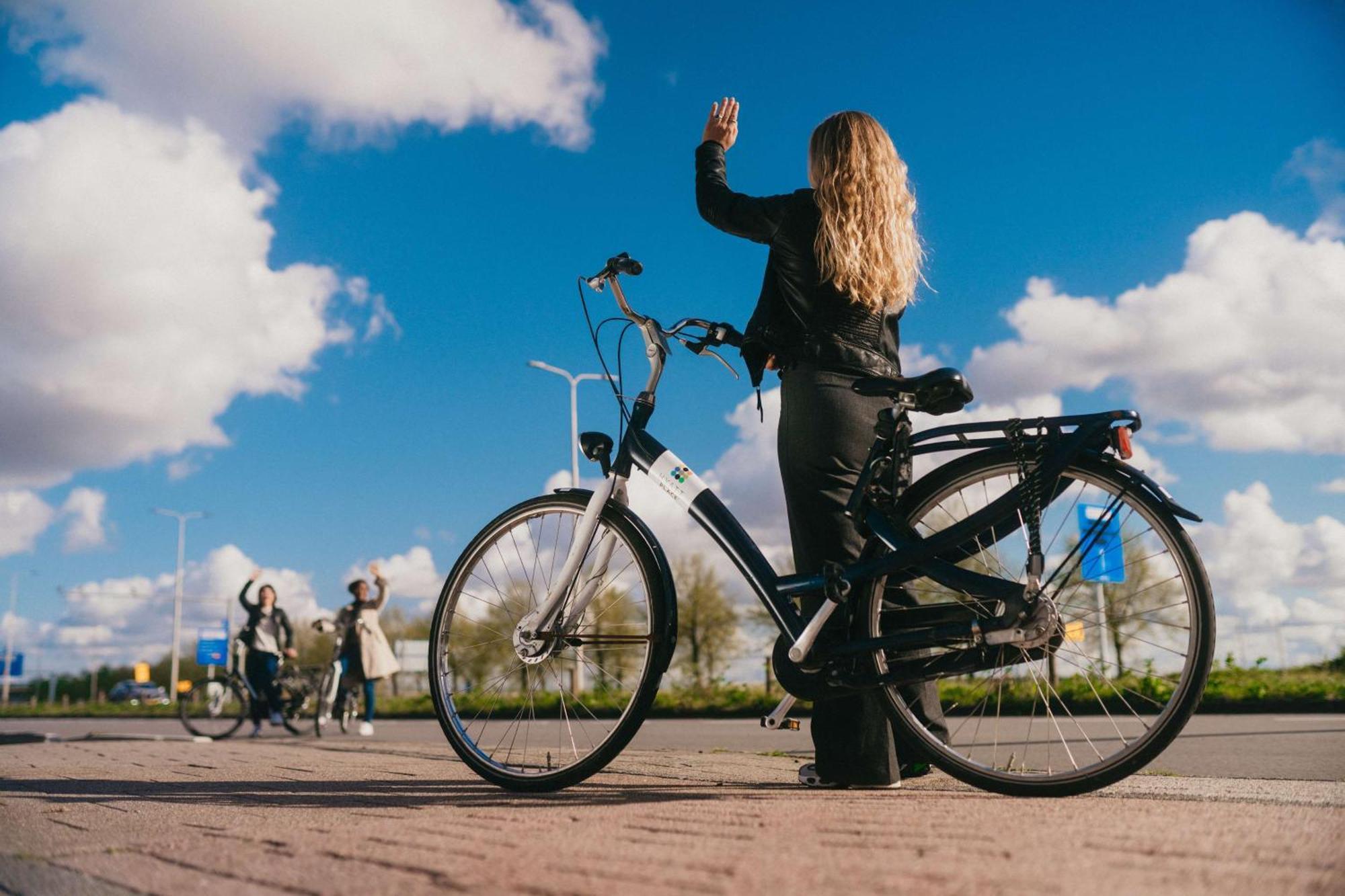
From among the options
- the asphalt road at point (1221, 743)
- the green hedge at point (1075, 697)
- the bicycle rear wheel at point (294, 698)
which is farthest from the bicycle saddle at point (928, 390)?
the bicycle rear wheel at point (294, 698)

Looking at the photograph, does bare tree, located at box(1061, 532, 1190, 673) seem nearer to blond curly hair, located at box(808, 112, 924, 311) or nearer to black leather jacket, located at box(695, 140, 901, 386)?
black leather jacket, located at box(695, 140, 901, 386)

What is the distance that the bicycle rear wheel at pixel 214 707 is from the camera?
42.0 feet

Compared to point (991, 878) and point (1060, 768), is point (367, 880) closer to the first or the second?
point (991, 878)

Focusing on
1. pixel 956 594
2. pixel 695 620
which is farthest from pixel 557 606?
pixel 695 620

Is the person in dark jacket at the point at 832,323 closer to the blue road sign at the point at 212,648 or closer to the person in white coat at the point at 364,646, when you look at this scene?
the person in white coat at the point at 364,646

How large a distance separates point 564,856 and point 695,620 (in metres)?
36.8

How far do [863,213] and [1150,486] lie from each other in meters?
1.51

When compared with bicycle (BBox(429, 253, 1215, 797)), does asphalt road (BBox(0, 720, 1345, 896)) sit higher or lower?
lower

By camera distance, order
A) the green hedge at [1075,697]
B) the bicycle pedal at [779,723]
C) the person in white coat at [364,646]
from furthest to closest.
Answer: the person in white coat at [364,646] → the bicycle pedal at [779,723] → the green hedge at [1075,697]

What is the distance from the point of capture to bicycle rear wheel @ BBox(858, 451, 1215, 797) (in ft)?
9.68

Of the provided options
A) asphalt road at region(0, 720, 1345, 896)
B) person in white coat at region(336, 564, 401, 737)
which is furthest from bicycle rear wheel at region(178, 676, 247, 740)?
asphalt road at region(0, 720, 1345, 896)

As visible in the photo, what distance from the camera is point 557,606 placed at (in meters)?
3.94

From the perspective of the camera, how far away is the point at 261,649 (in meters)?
12.8

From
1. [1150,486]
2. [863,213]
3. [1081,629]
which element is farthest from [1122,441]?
[863,213]
